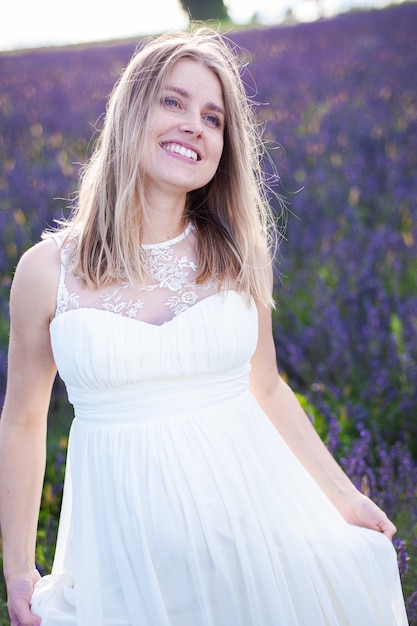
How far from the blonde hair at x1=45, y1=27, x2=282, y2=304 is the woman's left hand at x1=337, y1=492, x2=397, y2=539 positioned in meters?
0.55

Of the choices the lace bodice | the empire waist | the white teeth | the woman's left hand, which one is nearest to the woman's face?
the white teeth

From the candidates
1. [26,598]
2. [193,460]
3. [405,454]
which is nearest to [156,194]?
[193,460]

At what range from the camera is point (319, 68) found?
873 cm

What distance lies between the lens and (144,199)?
77.9 inches

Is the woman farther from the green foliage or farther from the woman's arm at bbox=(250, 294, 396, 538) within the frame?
the green foliage

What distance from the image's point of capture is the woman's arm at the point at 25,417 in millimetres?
1811

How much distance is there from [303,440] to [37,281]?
2.57 feet

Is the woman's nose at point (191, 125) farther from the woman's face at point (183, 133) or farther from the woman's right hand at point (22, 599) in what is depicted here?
the woman's right hand at point (22, 599)

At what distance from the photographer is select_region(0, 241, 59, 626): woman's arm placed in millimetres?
1811

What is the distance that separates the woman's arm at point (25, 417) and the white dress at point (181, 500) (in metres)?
0.05

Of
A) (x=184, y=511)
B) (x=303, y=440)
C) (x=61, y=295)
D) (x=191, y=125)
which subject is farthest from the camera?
(x=303, y=440)

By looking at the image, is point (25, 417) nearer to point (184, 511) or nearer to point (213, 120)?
point (184, 511)

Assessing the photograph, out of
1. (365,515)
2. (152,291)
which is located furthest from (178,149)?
(365,515)

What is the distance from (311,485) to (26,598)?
71 centimetres
